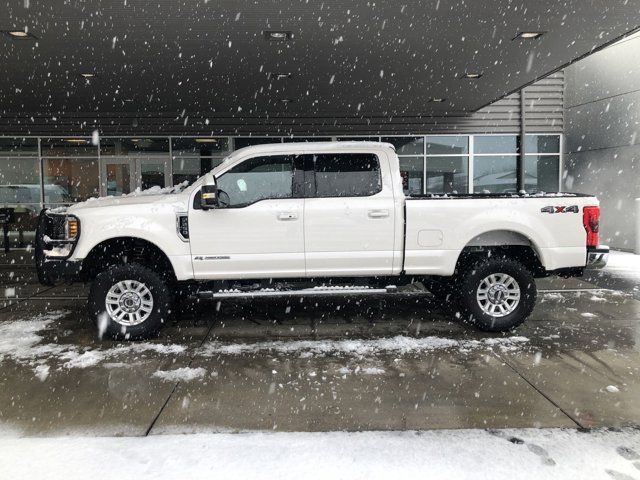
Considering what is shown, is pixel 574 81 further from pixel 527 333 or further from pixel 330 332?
pixel 330 332

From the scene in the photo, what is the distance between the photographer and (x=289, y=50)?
880 centimetres

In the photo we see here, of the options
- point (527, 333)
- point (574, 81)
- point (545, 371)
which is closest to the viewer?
point (545, 371)

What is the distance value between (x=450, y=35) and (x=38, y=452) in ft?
24.8

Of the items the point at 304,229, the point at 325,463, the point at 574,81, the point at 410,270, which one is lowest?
the point at 325,463

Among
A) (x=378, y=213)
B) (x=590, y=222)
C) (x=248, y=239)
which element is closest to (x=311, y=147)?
(x=378, y=213)

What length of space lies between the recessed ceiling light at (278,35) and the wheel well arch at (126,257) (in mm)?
3931

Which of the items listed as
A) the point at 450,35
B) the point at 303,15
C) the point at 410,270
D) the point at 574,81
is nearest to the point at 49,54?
the point at 303,15

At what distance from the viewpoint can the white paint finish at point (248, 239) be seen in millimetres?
5676

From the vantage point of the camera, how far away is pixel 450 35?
8.10 meters

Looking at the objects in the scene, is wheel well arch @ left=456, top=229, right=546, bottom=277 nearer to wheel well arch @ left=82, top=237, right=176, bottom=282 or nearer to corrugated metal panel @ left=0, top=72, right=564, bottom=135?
wheel well arch @ left=82, top=237, right=176, bottom=282

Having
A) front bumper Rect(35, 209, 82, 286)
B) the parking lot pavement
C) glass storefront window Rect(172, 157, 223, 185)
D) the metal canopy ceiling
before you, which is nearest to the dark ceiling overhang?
the metal canopy ceiling

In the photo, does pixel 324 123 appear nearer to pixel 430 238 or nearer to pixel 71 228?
pixel 430 238

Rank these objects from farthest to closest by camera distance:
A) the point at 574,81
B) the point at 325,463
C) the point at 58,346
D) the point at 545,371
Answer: the point at 574,81 < the point at 58,346 < the point at 545,371 < the point at 325,463

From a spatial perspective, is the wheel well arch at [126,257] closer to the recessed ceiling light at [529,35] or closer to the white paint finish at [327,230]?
the white paint finish at [327,230]
